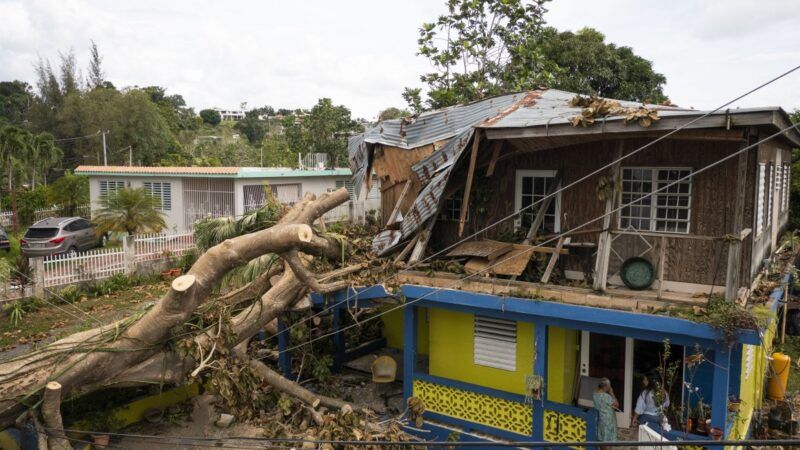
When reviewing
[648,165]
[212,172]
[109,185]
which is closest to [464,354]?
[648,165]

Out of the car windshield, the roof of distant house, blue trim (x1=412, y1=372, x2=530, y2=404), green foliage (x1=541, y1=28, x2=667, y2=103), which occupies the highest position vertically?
green foliage (x1=541, y1=28, x2=667, y2=103)

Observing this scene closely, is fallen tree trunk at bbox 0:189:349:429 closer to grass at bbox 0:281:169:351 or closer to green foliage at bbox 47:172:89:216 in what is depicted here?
grass at bbox 0:281:169:351

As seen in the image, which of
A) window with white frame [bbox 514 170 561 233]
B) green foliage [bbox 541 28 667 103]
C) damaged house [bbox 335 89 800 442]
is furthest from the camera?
green foliage [bbox 541 28 667 103]

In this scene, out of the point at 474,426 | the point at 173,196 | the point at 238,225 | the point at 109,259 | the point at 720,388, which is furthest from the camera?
the point at 173,196

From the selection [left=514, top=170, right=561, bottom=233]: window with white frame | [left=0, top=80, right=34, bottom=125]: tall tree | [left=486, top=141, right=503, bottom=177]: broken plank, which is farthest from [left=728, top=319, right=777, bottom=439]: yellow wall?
[left=0, top=80, right=34, bottom=125]: tall tree

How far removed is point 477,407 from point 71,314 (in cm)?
1056

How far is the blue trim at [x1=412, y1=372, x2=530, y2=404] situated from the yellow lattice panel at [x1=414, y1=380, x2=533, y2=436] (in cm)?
6

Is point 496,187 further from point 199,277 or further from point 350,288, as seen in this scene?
point 199,277

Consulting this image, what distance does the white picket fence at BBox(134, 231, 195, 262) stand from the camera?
19677 mm

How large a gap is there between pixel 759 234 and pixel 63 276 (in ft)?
57.8

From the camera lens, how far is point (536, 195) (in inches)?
384

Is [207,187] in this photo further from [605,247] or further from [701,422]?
[701,422]

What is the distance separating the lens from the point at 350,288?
10117mm

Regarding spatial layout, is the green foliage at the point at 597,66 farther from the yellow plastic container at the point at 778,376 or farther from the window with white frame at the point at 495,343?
the window with white frame at the point at 495,343
